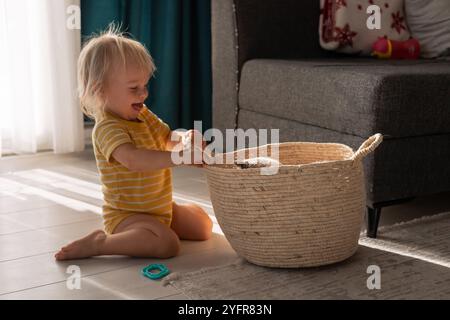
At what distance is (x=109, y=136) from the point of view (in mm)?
1491

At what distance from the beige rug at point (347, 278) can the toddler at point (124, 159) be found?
19cm

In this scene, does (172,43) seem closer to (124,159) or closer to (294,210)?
(124,159)

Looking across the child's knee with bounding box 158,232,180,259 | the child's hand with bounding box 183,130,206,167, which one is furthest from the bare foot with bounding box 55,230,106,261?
the child's hand with bounding box 183,130,206,167

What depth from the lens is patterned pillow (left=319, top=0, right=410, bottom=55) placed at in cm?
223

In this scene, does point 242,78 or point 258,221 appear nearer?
point 258,221

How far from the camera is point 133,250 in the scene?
1.48 metres

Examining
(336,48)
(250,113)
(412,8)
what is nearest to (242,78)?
(250,113)

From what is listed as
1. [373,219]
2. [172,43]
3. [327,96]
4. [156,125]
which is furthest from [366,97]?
[172,43]

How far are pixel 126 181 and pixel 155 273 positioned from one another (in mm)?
247

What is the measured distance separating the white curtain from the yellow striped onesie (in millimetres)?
1041

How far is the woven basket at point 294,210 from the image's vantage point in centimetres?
135
